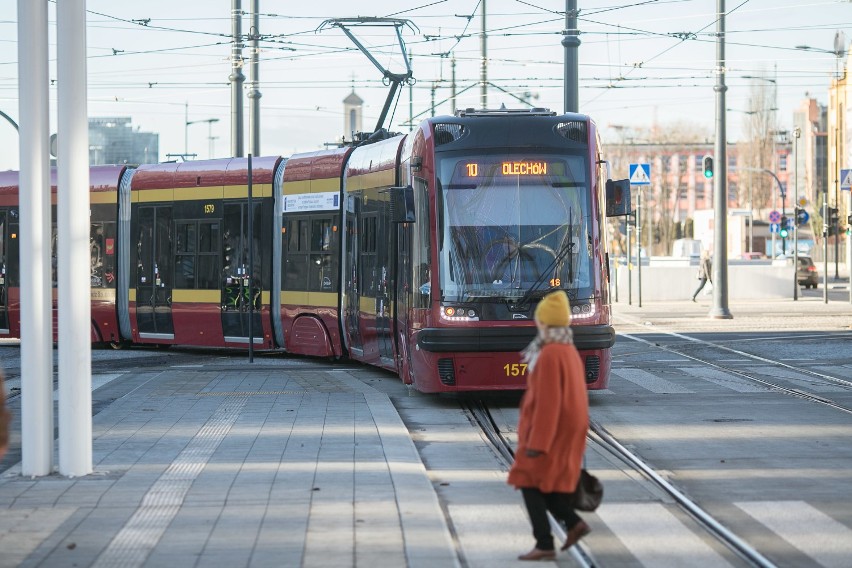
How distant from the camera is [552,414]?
25.4 feet

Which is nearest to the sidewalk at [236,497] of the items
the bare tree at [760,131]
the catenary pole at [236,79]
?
the catenary pole at [236,79]

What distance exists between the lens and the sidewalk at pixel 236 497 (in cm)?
802

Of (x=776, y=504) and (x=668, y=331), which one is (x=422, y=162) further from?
(x=668, y=331)

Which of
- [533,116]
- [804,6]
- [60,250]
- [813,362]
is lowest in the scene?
[813,362]

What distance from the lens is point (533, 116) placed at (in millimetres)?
16422

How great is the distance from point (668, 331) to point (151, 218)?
11.2m

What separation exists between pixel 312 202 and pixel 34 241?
12.0m

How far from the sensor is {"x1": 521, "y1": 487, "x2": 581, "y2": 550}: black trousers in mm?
7996

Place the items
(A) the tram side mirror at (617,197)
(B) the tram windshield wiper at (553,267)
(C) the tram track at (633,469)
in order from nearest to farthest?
(C) the tram track at (633,469) → (B) the tram windshield wiper at (553,267) → (A) the tram side mirror at (617,197)

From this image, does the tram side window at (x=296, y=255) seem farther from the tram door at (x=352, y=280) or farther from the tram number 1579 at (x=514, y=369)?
the tram number 1579 at (x=514, y=369)

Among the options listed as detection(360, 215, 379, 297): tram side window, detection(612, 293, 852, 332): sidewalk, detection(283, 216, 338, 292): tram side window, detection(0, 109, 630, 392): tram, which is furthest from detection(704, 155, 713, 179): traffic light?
detection(360, 215, 379, 297): tram side window

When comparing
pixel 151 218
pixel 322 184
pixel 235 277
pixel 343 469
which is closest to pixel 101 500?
pixel 343 469

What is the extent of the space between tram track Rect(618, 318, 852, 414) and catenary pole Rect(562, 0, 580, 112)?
452 cm

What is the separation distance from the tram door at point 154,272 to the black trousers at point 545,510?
17860 millimetres
